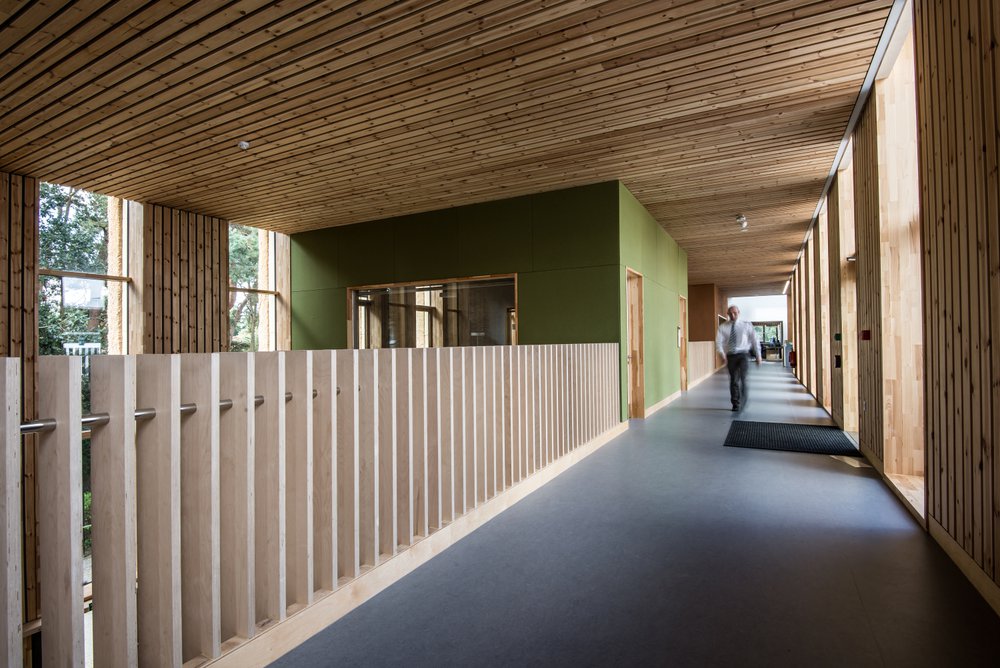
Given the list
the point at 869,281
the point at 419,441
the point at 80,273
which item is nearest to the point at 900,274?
the point at 869,281

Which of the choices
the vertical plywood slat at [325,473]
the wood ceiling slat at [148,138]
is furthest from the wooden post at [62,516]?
the wood ceiling slat at [148,138]

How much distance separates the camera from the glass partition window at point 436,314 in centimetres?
799

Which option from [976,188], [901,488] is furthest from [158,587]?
[901,488]

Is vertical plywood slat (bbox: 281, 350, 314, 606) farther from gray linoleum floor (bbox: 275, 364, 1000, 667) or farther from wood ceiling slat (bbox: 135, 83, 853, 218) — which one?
wood ceiling slat (bbox: 135, 83, 853, 218)

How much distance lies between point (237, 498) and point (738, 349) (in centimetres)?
780

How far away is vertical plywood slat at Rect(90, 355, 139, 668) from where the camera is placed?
5.19ft

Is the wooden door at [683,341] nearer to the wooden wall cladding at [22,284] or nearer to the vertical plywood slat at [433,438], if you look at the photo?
the vertical plywood slat at [433,438]

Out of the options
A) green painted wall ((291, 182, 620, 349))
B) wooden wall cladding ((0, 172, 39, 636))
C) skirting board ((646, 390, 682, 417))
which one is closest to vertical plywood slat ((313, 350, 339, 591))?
green painted wall ((291, 182, 620, 349))

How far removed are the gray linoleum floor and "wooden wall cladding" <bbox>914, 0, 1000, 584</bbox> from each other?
1.19 ft

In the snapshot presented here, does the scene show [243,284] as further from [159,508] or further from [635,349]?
[159,508]

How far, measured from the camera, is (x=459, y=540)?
10.4ft

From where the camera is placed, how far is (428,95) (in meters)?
4.66

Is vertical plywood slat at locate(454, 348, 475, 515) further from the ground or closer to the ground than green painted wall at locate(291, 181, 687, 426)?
closer to the ground

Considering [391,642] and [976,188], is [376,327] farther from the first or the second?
→ [976,188]
